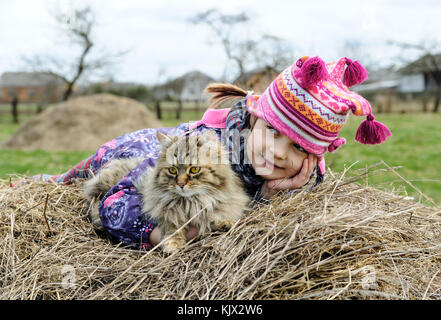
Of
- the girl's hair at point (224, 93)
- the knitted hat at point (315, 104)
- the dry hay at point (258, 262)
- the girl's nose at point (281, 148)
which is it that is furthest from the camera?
the girl's hair at point (224, 93)

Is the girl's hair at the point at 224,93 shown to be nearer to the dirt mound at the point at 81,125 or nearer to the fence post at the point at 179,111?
the dirt mound at the point at 81,125

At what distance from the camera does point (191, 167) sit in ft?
7.97

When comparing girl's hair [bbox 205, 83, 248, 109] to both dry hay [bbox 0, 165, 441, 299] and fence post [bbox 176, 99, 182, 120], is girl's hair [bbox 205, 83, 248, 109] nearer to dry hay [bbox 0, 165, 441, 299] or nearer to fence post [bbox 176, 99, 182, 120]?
dry hay [bbox 0, 165, 441, 299]

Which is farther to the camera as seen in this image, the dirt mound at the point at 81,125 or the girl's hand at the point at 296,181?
the dirt mound at the point at 81,125

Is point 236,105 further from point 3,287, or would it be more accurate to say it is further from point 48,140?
point 48,140

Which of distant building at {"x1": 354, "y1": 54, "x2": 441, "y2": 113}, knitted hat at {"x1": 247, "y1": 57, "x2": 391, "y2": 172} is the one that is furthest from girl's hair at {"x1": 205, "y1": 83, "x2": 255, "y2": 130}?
distant building at {"x1": 354, "y1": 54, "x2": 441, "y2": 113}

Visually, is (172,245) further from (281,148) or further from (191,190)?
(281,148)

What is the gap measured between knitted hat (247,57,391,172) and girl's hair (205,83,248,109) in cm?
76

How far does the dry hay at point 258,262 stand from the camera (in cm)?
199

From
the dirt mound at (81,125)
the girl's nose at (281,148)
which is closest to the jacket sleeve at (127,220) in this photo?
the girl's nose at (281,148)

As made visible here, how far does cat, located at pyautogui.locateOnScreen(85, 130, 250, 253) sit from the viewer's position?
2420mm
